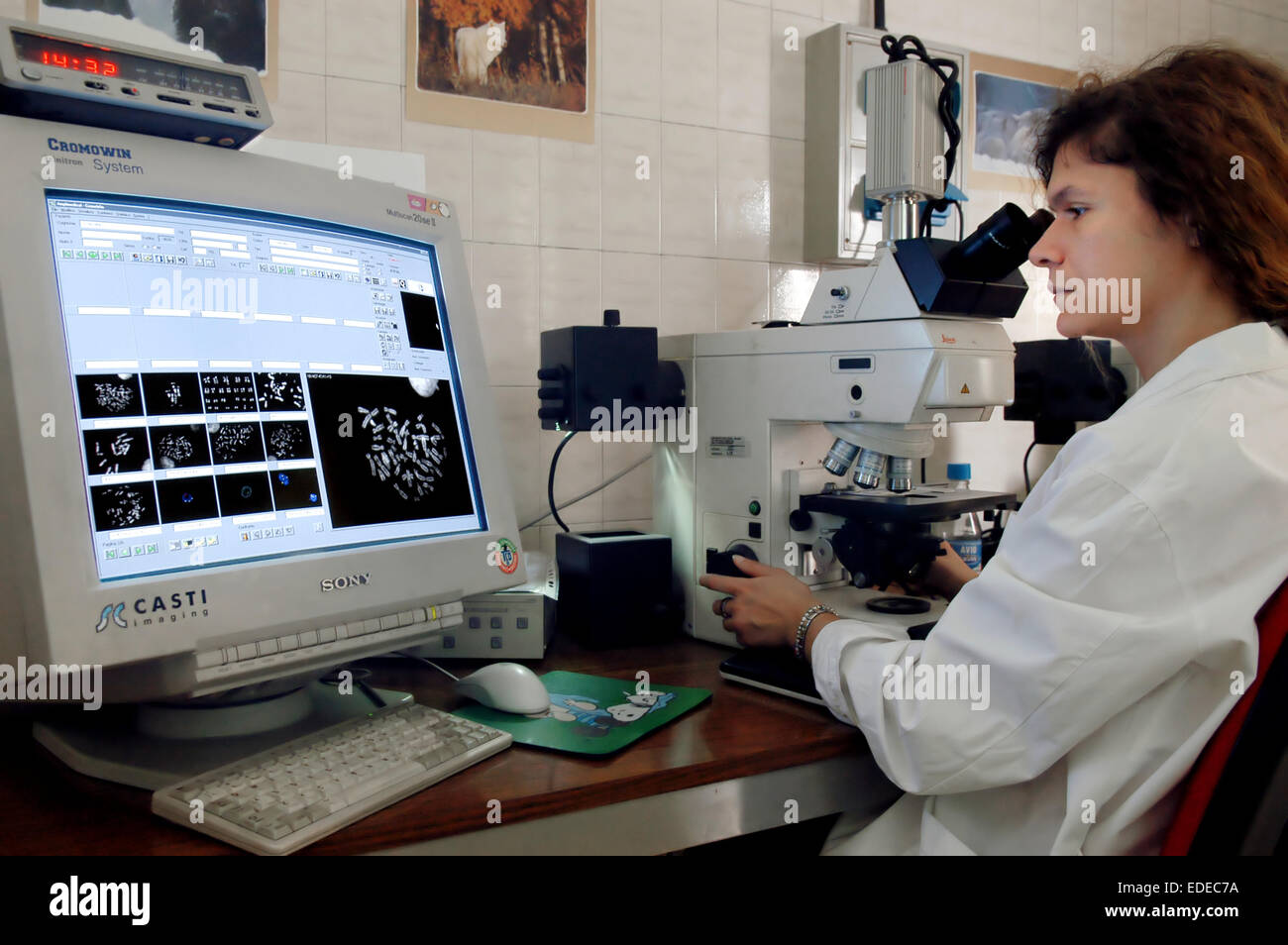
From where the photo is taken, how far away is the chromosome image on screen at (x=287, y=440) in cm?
86

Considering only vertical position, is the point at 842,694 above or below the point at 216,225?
below

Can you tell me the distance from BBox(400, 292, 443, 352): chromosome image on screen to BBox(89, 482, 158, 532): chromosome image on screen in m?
0.33

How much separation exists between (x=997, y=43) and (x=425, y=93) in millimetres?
1353

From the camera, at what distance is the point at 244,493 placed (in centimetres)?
83

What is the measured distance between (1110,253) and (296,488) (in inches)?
→ 33.9

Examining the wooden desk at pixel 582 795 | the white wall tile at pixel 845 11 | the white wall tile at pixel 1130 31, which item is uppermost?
the white wall tile at pixel 1130 31

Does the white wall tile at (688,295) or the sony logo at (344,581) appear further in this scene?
the white wall tile at (688,295)

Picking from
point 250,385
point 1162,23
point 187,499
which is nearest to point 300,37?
point 250,385

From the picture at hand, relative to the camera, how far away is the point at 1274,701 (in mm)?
699

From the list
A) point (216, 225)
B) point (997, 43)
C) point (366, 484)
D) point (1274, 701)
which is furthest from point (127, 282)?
point (997, 43)

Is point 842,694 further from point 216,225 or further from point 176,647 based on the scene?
point 216,225

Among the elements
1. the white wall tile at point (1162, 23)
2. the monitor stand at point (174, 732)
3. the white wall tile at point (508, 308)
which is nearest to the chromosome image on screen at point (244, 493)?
the monitor stand at point (174, 732)

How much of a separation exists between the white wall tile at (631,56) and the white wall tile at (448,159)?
0.92ft

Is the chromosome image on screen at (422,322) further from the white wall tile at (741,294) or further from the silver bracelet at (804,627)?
the white wall tile at (741,294)
